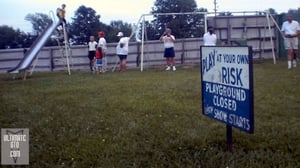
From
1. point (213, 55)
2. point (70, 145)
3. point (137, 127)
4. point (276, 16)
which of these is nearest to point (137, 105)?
point (137, 127)

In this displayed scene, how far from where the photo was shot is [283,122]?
505 cm

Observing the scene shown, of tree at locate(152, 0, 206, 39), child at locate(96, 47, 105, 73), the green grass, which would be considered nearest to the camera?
the green grass

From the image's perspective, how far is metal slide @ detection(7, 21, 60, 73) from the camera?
47.9 feet

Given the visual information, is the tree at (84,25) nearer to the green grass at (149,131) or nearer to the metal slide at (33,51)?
the metal slide at (33,51)

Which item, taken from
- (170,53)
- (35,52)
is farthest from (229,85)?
(35,52)

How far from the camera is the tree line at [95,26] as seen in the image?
108 feet

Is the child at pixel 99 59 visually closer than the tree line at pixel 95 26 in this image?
Yes

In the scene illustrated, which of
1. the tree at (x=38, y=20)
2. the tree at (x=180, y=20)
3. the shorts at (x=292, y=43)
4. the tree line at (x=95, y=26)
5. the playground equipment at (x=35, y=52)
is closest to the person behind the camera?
the shorts at (x=292, y=43)

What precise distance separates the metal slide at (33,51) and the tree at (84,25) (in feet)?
64.2

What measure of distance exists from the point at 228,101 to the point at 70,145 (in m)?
1.83

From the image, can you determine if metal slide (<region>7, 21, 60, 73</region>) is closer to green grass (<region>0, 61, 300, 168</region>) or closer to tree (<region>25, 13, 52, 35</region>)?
green grass (<region>0, 61, 300, 168</region>)

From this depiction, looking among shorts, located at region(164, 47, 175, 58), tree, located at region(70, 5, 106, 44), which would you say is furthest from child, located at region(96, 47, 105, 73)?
tree, located at region(70, 5, 106, 44)

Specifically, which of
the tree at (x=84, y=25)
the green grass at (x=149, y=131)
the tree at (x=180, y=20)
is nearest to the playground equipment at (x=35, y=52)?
the green grass at (x=149, y=131)

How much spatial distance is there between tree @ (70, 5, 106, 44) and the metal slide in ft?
64.2
